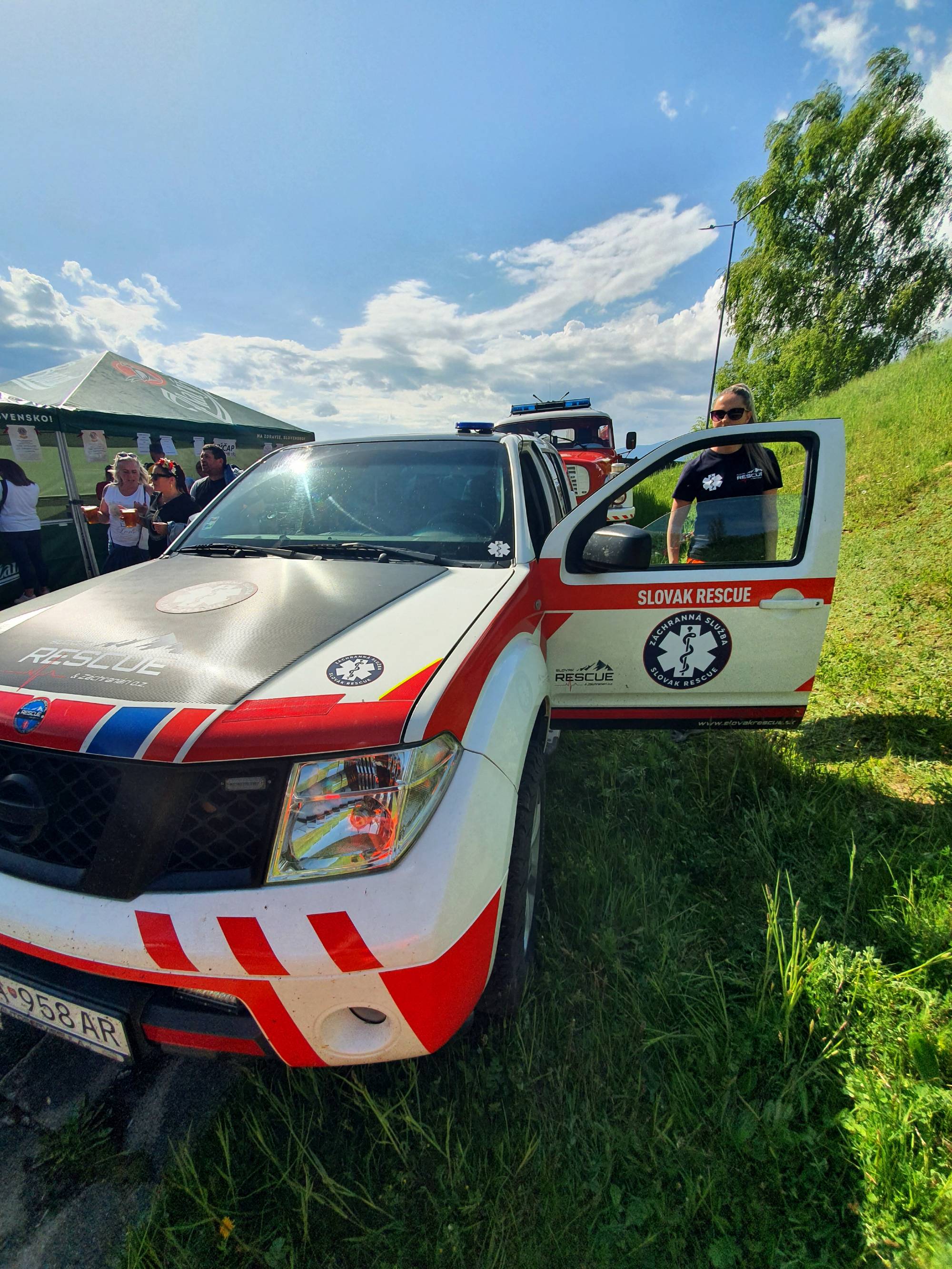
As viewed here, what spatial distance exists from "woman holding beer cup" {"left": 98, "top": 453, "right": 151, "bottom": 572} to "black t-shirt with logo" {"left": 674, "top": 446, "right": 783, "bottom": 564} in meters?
4.91

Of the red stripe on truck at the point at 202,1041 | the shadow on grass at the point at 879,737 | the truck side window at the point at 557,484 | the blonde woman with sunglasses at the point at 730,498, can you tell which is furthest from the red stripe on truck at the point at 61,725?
the shadow on grass at the point at 879,737

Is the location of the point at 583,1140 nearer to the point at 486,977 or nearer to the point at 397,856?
the point at 486,977

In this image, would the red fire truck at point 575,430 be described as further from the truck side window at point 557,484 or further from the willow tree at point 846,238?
the willow tree at point 846,238

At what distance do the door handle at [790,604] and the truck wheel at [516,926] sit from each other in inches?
52.9

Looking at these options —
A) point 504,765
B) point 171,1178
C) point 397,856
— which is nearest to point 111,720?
point 397,856

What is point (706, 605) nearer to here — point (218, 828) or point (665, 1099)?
point (665, 1099)

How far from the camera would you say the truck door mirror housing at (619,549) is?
2184mm

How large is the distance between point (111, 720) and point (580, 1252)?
152 centimetres

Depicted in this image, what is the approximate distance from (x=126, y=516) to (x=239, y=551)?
3.82m

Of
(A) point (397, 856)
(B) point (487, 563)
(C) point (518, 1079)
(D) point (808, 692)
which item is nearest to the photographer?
(A) point (397, 856)

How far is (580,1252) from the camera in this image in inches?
49.1

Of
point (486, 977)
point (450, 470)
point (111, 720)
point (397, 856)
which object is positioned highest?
point (450, 470)

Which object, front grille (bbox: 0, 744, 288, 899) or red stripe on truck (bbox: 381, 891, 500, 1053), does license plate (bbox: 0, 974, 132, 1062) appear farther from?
red stripe on truck (bbox: 381, 891, 500, 1053)

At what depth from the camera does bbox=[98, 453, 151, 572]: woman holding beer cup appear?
18.3 ft
